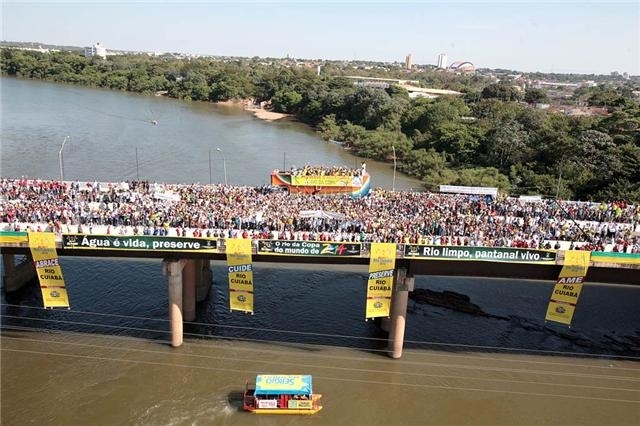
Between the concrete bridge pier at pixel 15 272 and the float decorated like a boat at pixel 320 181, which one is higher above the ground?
the float decorated like a boat at pixel 320 181

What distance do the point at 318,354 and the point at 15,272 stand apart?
749 inches

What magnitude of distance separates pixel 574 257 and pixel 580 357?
7.10 metres

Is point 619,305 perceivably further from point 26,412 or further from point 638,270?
point 26,412

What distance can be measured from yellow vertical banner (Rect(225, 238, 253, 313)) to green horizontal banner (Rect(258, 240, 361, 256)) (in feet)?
2.55

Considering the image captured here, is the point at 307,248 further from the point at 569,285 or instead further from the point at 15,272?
the point at 15,272

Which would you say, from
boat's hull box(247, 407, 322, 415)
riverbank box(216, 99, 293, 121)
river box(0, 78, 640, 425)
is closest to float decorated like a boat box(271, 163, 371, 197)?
river box(0, 78, 640, 425)

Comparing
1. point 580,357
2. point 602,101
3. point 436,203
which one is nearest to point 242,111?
point 602,101

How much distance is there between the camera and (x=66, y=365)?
27.1m

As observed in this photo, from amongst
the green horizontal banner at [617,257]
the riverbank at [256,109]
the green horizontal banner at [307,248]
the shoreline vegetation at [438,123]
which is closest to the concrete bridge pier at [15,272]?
the green horizontal banner at [307,248]

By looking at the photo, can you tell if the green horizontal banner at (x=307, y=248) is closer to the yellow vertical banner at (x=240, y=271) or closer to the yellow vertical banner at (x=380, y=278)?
the yellow vertical banner at (x=240, y=271)

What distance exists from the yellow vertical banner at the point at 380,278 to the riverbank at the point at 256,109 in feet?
314

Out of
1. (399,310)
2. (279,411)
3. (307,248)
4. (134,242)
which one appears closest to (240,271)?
(307,248)

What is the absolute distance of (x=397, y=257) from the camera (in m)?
26.5

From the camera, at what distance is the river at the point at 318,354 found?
2503 centimetres
